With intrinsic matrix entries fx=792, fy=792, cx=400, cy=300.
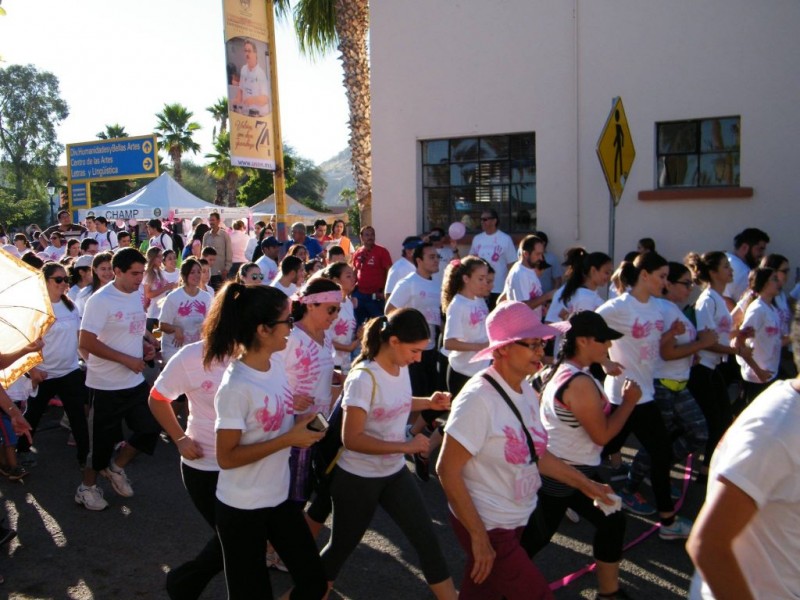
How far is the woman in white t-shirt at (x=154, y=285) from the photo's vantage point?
9.73m

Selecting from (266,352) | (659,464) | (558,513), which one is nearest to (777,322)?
(659,464)

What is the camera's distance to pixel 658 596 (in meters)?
4.49

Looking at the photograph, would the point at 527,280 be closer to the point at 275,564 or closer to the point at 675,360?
the point at 675,360

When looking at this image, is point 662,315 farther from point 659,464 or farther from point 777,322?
point 777,322

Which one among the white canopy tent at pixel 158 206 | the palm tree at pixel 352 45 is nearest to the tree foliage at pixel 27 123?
the white canopy tent at pixel 158 206

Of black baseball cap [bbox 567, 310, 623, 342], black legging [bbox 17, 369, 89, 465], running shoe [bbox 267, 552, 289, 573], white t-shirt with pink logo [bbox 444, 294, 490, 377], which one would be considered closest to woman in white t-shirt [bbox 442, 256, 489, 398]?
white t-shirt with pink logo [bbox 444, 294, 490, 377]

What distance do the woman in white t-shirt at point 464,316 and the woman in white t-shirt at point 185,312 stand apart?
2.40m

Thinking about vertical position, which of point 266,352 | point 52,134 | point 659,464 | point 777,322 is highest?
point 52,134

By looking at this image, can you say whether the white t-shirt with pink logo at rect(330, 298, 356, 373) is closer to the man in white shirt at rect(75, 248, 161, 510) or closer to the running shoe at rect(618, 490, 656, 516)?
the man in white shirt at rect(75, 248, 161, 510)

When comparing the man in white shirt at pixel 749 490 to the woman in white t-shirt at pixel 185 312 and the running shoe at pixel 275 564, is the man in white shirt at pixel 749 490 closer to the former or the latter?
the running shoe at pixel 275 564

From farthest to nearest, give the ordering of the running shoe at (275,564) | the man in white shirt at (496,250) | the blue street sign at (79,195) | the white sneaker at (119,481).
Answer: the blue street sign at (79,195) < the man in white shirt at (496,250) < the white sneaker at (119,481) < the running shoe at (275,564)

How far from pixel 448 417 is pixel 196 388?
1518 millimetres

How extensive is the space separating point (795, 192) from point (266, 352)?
9.36m

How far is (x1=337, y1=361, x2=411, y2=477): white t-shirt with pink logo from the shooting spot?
398 cm
